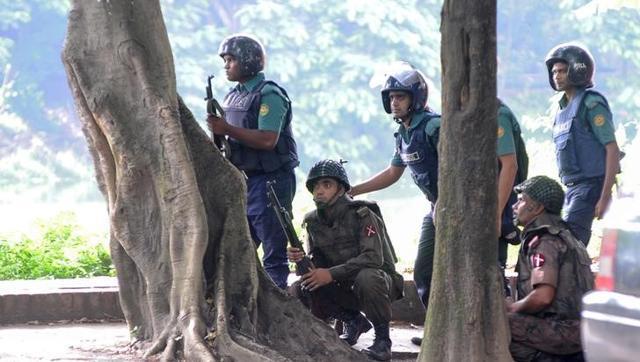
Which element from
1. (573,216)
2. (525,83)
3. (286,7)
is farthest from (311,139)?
(573,216)

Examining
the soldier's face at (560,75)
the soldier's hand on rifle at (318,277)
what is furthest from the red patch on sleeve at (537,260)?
the soldier's face at (560,75)

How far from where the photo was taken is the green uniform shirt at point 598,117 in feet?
27.7

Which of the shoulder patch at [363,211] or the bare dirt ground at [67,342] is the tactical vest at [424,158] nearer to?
the shoulder patch at [363,211]

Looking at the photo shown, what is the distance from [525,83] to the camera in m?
33.0

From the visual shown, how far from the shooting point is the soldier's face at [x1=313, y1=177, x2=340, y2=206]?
7996 millimetres

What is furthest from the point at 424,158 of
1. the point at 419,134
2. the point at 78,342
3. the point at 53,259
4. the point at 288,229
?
the point at 53,259

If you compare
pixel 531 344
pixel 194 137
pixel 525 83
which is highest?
pixel 525 83

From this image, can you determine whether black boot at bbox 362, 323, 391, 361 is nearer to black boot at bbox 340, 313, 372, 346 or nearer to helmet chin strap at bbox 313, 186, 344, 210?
black boot at bbox 340, 313, 372, 346

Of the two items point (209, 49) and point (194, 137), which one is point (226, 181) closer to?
point (194, 137)

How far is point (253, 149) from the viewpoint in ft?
27.6

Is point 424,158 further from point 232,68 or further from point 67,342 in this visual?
point 67,342

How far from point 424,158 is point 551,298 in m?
1.44

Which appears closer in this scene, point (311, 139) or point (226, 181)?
point (226, 181)

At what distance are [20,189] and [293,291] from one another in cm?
2198
